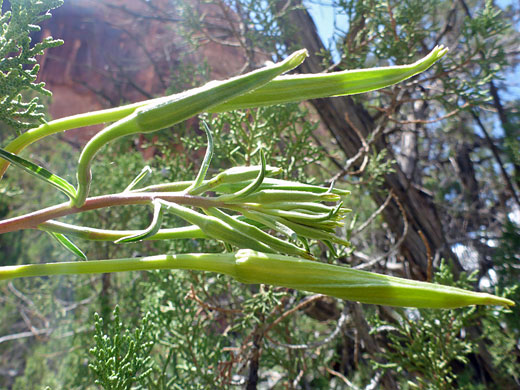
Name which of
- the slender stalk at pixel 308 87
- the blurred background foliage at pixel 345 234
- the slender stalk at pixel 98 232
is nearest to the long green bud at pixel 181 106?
the slender stalk at pixel 308 87

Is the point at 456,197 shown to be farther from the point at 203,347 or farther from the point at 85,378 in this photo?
the point at 85,378

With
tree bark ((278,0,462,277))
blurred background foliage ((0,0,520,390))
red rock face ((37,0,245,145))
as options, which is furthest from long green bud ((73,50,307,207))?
red rock face ((37,0,245,145))

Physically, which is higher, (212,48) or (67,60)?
(67,60)

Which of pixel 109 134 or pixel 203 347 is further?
pixel 203 347

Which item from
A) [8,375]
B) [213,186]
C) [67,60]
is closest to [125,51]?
[67,60]

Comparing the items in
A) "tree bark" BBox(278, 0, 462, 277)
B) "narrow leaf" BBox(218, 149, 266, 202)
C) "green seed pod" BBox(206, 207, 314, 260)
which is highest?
"narrow leaf" BBox(218, 149, 266, 202)

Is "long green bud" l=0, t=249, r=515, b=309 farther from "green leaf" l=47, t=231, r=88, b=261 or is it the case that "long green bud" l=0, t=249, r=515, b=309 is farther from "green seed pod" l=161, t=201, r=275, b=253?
"green leaf" l=47, t=231, r=88, b=261

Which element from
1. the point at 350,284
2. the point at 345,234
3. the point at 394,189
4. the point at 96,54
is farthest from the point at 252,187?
the point at 96,54

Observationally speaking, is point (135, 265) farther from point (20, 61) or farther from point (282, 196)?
point (20, 61)
